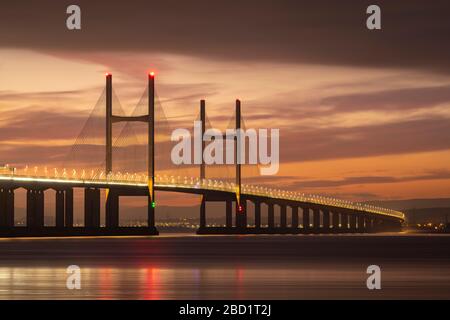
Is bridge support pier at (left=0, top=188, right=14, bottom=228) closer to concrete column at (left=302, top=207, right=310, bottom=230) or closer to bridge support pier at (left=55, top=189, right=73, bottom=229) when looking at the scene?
bridge support pier at (left=55, top=189, right=73, bottom=229)

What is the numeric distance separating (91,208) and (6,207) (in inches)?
461

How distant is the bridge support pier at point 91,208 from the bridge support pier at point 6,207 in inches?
364

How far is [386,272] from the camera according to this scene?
46.2 metres

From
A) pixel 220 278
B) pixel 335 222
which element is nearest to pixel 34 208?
pixel 220 278

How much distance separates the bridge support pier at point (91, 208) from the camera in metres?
113

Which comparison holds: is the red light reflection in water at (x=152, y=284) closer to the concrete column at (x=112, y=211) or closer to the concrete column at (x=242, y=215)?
the concrete column at (x=112, y=211)

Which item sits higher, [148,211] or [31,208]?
[31,208]

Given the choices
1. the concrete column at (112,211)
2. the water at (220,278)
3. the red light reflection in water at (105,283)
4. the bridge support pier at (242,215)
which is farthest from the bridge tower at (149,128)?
the red light reflection in water at (105,283)

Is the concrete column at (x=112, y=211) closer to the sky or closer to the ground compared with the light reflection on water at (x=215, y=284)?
Result: closer to the sky

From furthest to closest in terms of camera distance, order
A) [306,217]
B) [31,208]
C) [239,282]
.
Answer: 1. [306,217]
2. [31,208]
3. [239,282]

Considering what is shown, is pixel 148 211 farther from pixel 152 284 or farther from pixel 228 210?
pixel 152 284

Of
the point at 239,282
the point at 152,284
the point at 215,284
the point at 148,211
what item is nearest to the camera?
the point at 152,284

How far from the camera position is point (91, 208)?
114m
